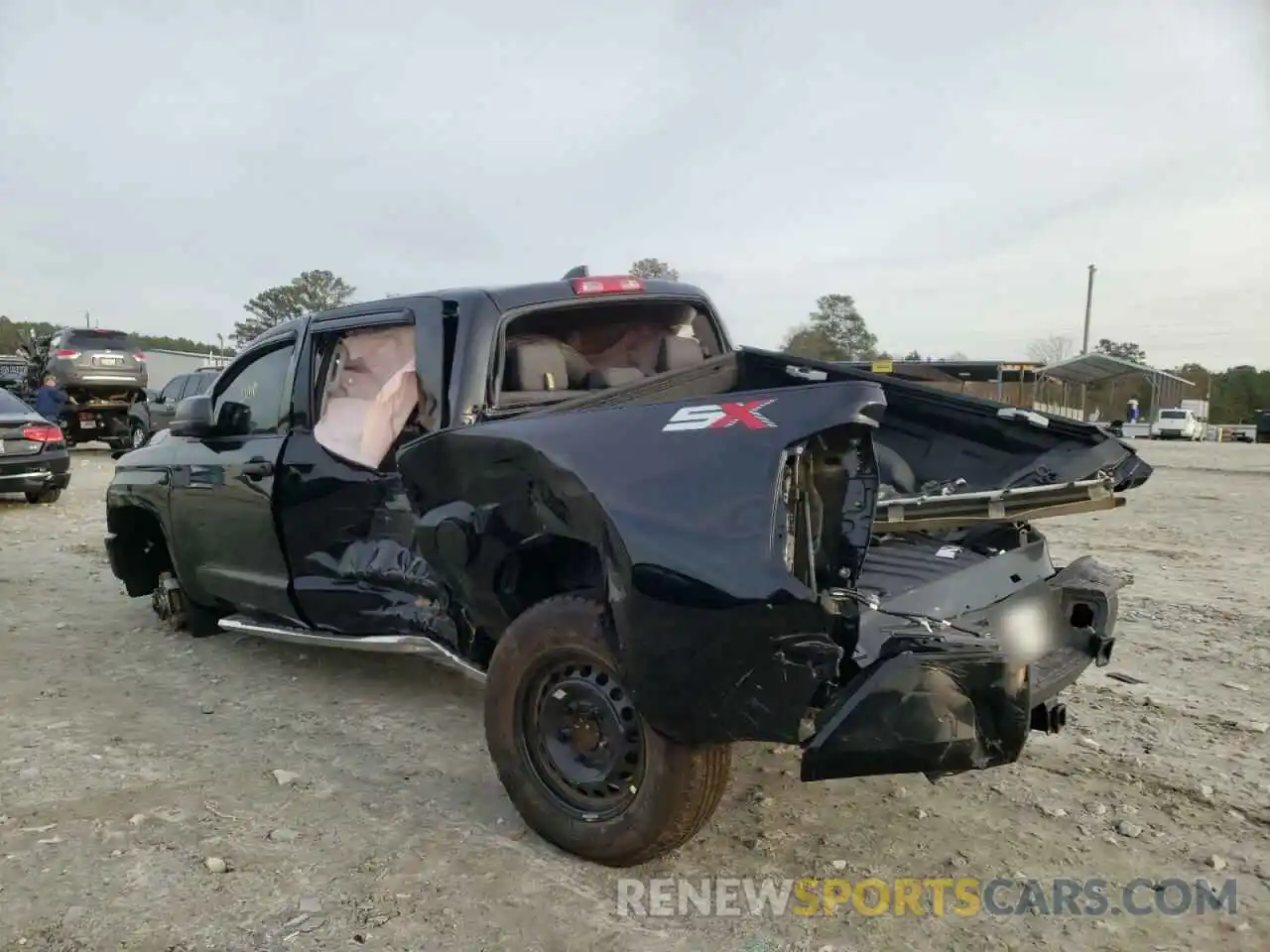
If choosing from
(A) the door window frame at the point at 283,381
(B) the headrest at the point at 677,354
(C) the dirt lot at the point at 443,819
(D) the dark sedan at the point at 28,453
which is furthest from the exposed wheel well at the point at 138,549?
(D) the dark sedan at the point at 28,453

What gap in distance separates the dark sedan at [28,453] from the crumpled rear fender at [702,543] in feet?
33.8

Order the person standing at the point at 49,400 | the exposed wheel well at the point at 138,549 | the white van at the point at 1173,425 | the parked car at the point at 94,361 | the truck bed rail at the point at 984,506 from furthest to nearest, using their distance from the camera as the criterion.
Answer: the white van at the point at 1173,425, the parked car at the point at 94,361, the person standing at the point at 49,400, the exposed wheel well at the point at 138,549, the truck bed rail at the point at 984,506

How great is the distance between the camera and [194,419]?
4723mm

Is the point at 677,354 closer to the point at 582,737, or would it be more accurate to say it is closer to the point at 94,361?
the point at 582,737

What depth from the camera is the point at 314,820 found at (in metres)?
3.23

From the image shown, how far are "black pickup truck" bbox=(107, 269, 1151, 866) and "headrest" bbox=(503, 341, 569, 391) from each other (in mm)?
15

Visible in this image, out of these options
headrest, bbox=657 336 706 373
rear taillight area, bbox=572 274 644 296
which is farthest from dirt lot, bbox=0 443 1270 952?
rear taillight area, bbox=572 274 644 296

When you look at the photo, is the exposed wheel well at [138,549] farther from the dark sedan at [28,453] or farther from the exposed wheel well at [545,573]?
the dark sedan at [28,453]

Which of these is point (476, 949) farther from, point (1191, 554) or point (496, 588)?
point (1191, 554)

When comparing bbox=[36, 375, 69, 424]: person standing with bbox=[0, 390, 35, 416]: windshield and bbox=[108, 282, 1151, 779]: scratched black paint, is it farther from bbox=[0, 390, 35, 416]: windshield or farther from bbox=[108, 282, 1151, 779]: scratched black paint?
bbox=[108, 282, 1151, 779]: scratched black paint

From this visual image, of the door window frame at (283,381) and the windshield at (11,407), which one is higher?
the door window frame at (283,381)

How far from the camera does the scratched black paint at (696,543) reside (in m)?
2.37

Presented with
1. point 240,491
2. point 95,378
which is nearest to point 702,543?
point 240,491

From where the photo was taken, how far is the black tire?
8.74 feet
